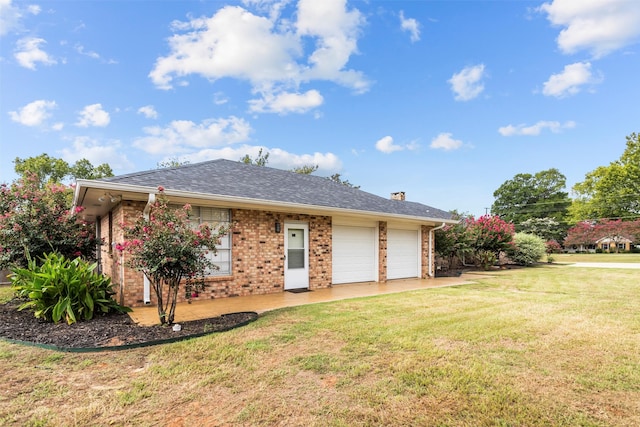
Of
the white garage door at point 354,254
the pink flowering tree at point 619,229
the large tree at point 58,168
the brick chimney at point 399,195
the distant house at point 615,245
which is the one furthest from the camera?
the distant house at point 615,245

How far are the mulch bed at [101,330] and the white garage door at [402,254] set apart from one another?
7319mm

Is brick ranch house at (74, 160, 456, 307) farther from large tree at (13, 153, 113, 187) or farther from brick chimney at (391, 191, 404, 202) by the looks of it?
large tree at (13, 153, 113, 187)

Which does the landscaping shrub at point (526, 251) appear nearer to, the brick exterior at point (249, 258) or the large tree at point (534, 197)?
the brick exterior at point (249, 258)

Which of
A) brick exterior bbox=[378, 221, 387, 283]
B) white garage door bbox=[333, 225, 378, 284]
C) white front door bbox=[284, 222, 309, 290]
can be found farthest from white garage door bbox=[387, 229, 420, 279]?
white front door bbox=[284, 222, 309, 290]

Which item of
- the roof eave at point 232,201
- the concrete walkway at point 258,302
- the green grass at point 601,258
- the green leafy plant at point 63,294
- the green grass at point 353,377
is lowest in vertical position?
the green grass at point 601,258

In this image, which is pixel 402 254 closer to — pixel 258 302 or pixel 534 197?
pixel 258 302

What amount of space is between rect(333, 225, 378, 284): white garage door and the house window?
11.8ft

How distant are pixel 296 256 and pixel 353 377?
633cm

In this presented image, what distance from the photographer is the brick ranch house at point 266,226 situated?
714cm

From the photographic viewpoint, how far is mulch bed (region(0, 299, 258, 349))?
445cm

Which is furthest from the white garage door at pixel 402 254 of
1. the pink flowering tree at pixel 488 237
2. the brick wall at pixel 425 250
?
the pink flowering tree at pixel 488 237

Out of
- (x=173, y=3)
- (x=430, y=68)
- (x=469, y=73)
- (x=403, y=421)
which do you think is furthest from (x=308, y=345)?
(x=469, y=73)

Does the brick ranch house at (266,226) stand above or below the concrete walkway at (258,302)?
above

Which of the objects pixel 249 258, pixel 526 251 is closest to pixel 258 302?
pixel 249 258
